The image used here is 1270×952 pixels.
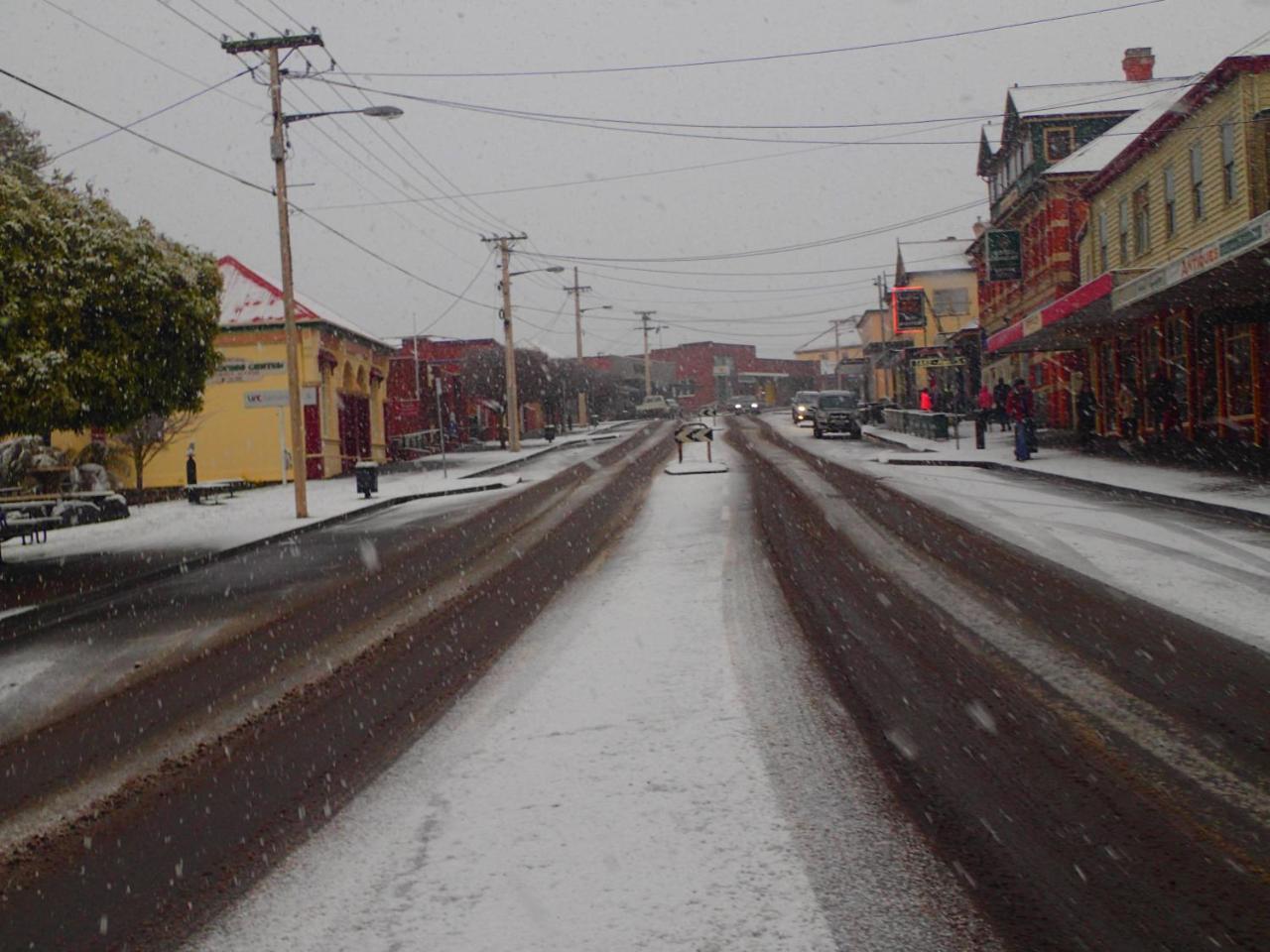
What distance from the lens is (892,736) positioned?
19.9 ft

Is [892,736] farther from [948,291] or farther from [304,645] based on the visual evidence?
[948,291]

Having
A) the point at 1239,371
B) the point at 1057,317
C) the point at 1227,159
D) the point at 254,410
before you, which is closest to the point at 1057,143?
the point at 1057,317

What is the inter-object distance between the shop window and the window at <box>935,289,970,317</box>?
4244 cm

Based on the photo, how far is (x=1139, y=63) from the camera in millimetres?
44125

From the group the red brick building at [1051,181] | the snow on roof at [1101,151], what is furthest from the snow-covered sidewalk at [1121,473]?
the snow on roof at [1101,151]

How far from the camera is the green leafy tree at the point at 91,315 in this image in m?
14.5

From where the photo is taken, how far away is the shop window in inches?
961

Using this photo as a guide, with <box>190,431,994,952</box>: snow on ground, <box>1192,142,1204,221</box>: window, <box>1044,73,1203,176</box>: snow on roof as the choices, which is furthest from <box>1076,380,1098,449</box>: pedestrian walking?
<box>190,431,994,952</box>: snow on ground

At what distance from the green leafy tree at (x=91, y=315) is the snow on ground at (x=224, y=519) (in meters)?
2.56

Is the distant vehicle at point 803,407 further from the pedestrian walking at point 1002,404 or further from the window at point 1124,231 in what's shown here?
the window at point 1124,231

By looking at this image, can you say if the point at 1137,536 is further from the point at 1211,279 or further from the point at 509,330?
the point at 509,330

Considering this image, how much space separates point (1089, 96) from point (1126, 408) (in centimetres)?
1421

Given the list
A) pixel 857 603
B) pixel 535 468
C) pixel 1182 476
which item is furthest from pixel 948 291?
pixel 857 603

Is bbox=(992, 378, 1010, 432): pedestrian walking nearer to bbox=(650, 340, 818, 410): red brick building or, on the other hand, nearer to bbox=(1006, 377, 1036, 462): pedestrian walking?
bbox=(1006, 377, 1036, 462): pedestrian walking
